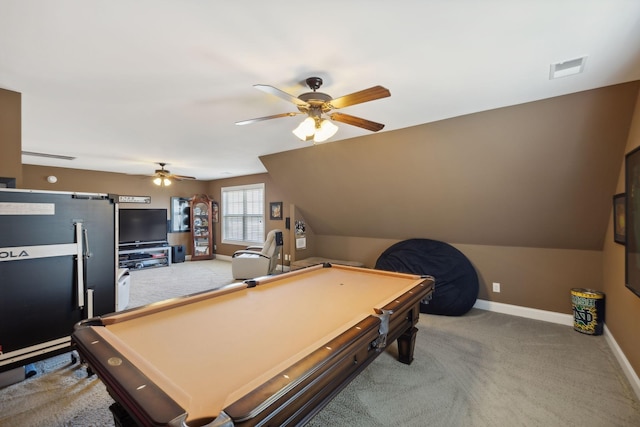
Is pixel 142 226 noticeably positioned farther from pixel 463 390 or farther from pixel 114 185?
pixel 463 390

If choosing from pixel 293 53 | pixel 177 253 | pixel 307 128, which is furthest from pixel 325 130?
pixel 177 253

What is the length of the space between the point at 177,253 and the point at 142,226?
3.60 ft

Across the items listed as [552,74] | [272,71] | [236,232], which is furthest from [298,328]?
[236,232]

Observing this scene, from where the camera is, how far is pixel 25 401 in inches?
81.8

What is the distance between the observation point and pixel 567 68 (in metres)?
2.05

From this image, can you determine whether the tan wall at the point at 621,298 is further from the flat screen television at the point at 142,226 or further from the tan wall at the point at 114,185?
the tan wall at the point at 114,185

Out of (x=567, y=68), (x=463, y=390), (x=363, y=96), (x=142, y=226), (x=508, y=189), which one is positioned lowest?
(x=463, y=390)

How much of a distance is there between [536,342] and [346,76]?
3278mm

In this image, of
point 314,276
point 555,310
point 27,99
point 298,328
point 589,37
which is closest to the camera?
point 298,328

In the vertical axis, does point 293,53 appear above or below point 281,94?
above

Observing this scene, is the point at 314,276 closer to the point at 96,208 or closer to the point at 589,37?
the point at 96,208

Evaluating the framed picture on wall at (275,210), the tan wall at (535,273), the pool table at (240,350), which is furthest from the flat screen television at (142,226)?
the tan wall at (535,273)

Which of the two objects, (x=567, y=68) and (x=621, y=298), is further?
(x=621, y=298)

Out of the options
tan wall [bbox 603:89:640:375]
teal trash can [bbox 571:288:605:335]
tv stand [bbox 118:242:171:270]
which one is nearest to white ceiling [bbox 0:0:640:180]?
tan wall [bbox 603:89:640:375]
